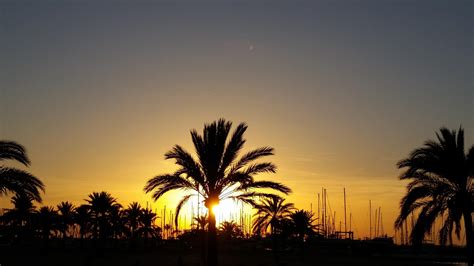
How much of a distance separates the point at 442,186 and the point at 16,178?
60.2 ft

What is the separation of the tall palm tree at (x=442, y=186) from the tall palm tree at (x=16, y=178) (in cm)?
1594

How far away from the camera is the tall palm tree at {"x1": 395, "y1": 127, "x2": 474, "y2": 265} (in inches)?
852

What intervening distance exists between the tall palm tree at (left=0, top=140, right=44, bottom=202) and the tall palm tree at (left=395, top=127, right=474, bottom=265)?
1594 cm

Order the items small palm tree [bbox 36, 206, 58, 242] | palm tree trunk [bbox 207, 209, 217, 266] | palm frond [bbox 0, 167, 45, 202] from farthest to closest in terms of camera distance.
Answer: small palm tree [bbox 36, 206, 58, 242], palm tree trunk [bbox 207, 209, 217, 266], palm frond [bbox 0, 167, 45, 202]

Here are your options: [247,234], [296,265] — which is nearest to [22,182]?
[296,265]

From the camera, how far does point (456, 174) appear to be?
2178cm

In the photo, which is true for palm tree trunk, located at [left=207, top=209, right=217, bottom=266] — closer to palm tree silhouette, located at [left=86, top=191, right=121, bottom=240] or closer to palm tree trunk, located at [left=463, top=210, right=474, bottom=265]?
palm tree trunk, located at [left=463, top=210, right=474, bottom=265]

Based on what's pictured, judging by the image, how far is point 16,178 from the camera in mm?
19938

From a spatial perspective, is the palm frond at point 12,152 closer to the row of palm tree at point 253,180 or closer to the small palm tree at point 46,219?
the row of palm tree at point 253,180

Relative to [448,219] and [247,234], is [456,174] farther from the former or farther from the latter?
[247,234]

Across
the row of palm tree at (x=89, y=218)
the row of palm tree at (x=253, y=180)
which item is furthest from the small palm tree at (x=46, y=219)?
the row of palm tree at (x=253, y=180)

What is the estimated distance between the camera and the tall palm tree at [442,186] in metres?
21.6

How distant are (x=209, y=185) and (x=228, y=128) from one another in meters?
3.18

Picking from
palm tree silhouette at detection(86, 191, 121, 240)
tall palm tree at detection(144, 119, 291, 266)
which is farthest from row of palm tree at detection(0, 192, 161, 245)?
tall palm tree at detection(144, 119, 291, 266)
